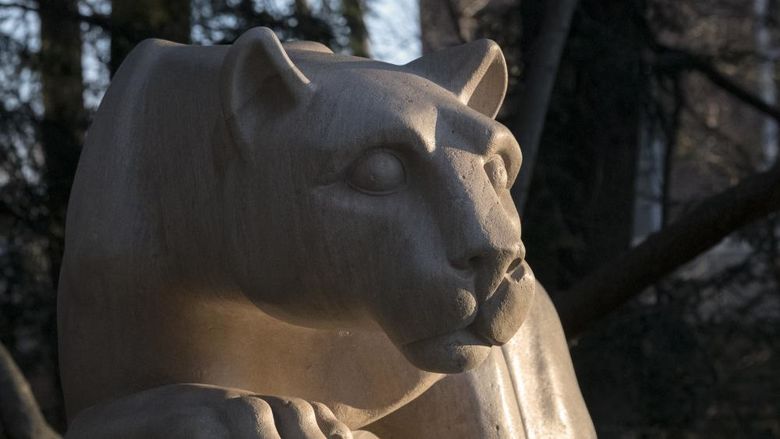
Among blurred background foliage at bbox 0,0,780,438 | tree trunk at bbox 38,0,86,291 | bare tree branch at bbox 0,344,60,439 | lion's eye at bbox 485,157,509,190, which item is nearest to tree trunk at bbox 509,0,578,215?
blurred background foliage at bbox 0,0,780,438

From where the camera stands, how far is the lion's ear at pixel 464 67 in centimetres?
173

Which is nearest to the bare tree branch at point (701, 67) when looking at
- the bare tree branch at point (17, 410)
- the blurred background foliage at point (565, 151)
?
the blurred background foliage at point (565, 151)

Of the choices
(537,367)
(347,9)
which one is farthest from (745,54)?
(537,367)

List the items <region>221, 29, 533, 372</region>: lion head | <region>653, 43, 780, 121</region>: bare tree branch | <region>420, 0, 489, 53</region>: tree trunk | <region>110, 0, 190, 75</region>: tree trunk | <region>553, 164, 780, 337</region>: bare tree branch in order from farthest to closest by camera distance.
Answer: <region>420, 0, 489, 53</region>: tree trunk, <region>653, 43, 780, 121</region>: bare tree branch, <region>110, 0, 190, 75</region>: tree trunk, <region>553, 164, 780, 337</region>: bare tree branch, <region>221, 29, 533, 372</region>: lion head

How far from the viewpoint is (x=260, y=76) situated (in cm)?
162

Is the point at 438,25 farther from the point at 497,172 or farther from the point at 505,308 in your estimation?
the point at 505,308

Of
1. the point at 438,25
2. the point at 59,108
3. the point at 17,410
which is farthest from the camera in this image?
the point at 438,25

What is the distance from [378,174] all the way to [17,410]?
87.3 inches

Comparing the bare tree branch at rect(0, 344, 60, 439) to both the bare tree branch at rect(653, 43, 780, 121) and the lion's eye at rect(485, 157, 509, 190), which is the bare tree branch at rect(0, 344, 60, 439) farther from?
the bare tree branch at rect(653, 43, 780, 121)

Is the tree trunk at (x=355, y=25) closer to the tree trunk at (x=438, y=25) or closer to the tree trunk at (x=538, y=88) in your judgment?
the tree trunk at (x=438, y=25)

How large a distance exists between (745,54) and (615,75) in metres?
0.85

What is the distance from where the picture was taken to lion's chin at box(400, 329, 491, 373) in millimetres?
1543

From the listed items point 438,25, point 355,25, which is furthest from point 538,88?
point 438,25

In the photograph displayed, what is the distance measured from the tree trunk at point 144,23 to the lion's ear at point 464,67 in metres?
2.68
